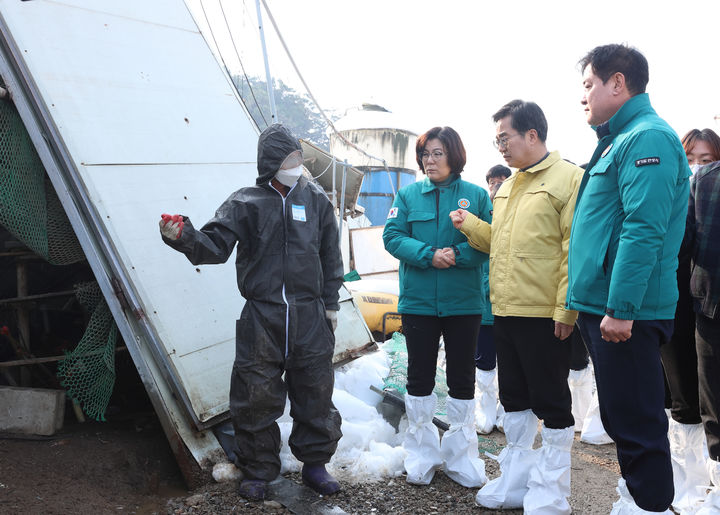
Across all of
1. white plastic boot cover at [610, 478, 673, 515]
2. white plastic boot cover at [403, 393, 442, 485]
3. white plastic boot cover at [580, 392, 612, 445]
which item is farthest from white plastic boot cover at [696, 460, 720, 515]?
white plastic boot cover at [580, 392, 612, 445]

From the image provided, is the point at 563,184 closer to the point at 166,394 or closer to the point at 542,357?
the point at 542,357

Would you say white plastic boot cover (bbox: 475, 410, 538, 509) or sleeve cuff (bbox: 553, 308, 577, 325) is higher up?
sleeve cuff (bbox: 553, 308, 577, 325)

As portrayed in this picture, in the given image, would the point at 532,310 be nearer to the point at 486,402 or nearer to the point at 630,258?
the point at 630,258

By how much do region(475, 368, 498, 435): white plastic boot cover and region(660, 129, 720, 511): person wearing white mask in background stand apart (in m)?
1.53

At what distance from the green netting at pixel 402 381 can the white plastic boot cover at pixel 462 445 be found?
2.23 ft

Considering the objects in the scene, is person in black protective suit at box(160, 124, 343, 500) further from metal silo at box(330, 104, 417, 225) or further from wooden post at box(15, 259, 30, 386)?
metal silo at box(330, 104, 417, 225)

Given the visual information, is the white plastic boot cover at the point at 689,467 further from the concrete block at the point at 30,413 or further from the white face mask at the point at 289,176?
the concrete block at the point at 30,413

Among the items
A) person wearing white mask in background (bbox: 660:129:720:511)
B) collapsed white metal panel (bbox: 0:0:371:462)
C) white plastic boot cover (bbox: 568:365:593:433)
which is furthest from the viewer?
white plastic boot cover (bbox: 568:365:593:433)

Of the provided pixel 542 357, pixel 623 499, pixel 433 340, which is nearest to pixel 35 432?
pixel 433 340

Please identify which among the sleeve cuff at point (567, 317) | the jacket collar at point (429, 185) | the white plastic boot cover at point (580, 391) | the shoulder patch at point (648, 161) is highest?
the shoulder patch at point (648, 161)

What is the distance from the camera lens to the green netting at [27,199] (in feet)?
9.59

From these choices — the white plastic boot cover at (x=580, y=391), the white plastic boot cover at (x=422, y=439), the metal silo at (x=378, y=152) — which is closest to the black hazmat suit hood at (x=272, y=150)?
Answer: the white plastic boot cover at (x=422, y=439)

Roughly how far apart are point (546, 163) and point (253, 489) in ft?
7.03

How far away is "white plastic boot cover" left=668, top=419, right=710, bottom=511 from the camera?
8.21 ft
